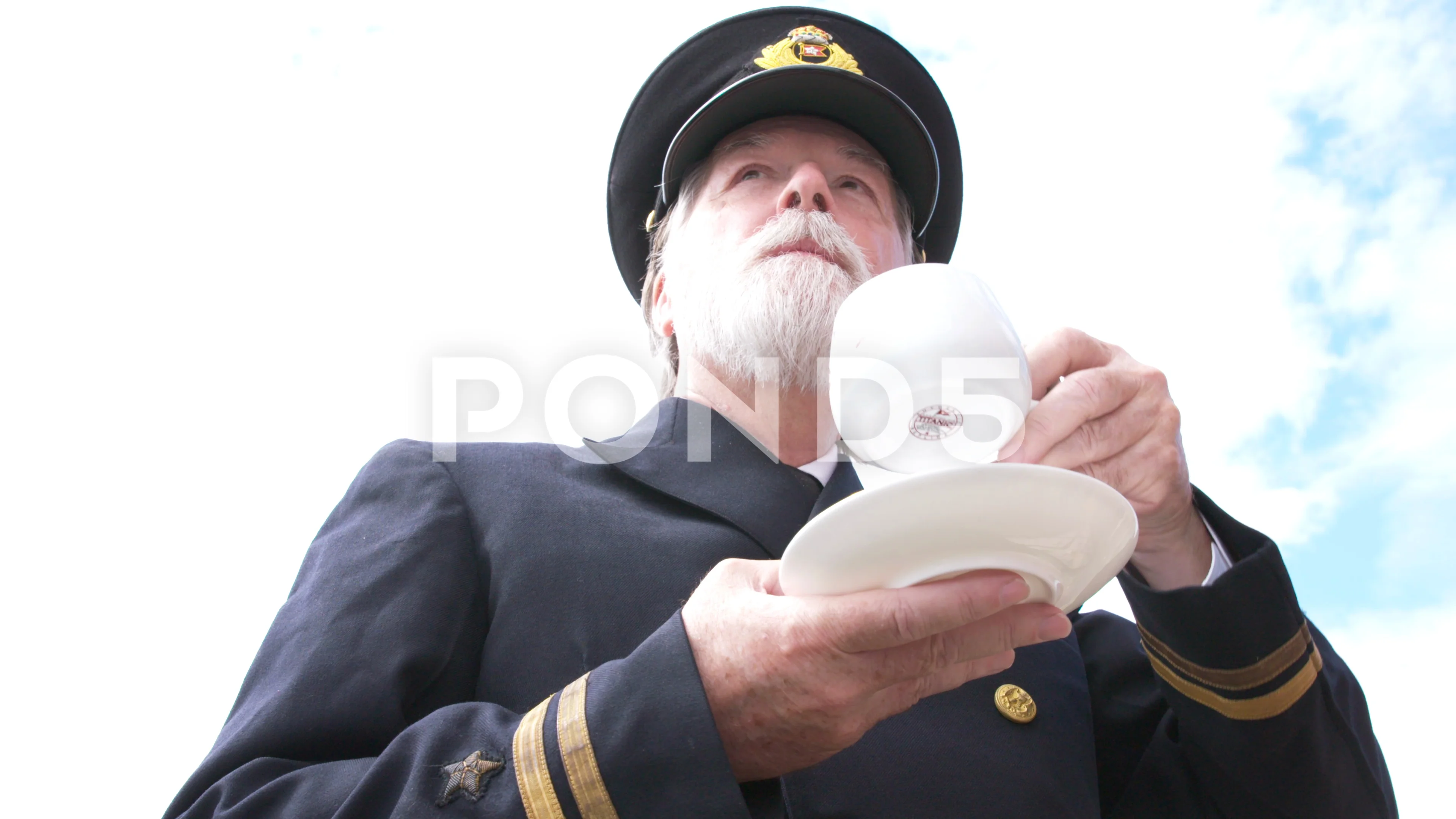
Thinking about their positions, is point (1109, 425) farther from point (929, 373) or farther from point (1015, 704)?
point (1015, 704)

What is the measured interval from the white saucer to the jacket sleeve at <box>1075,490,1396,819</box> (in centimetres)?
73

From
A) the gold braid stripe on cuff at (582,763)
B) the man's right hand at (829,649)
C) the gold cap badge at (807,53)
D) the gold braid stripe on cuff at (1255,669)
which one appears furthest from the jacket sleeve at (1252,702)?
the gold cap badge at (807,53)

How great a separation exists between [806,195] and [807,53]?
655 mm

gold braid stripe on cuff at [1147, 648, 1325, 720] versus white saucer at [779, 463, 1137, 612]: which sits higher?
white saucer at [779, 463, 1137, 612]

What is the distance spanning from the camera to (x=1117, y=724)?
2400 mm

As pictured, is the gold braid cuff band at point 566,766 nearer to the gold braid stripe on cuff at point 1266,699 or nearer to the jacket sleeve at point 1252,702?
the jacket sleeve at point 1252,702

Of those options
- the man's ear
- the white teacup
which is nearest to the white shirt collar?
the man's ear

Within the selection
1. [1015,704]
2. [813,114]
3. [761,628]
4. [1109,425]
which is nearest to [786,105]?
[813,114]

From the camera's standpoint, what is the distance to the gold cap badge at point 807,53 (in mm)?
3098

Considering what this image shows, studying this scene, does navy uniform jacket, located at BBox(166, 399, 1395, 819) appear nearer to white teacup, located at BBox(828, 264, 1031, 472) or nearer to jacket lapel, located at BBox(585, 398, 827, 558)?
jacket lapel, located at BBox(585, 398, 827, 558)

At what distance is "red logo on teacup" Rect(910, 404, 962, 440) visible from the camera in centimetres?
135

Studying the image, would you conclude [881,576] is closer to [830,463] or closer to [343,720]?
[343,720]

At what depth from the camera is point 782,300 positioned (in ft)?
8.34

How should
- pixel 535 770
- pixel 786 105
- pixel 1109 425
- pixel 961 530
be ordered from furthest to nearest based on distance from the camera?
pixel 786 105 → pixel 1109 425 → pixel 535 770 → pixel 961 530
